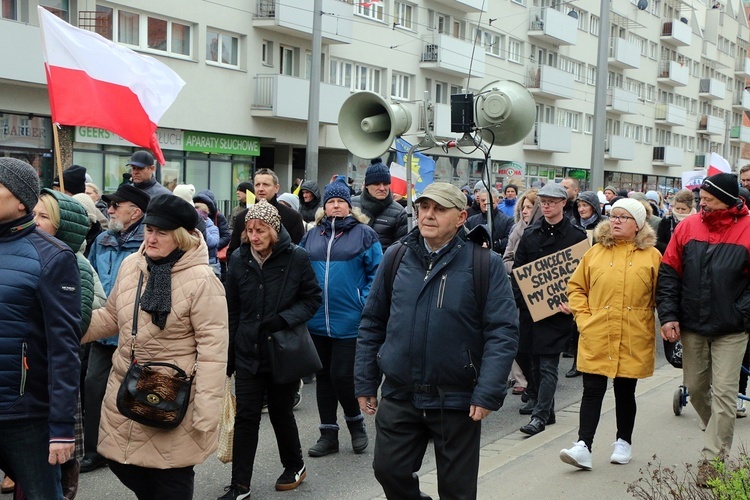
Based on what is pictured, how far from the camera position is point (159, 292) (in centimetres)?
452

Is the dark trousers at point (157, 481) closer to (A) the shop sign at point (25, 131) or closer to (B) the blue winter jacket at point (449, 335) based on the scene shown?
(B) the blue winter jacket at point (449, 335)

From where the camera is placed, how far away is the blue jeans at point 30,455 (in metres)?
3.93

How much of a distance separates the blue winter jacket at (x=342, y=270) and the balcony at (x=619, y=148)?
161ft

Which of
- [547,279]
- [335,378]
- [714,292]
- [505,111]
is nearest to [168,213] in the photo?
[335,378]

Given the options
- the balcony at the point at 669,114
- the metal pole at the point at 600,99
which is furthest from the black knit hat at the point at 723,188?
the balcony at the point at 669,114

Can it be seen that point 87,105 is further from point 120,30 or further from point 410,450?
point 120,30

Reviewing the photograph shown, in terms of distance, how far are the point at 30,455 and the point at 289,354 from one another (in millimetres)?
2161

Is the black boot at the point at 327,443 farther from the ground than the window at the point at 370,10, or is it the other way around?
the window at the point at 370,10

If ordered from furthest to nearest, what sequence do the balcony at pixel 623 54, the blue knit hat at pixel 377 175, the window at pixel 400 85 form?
the balcony at pixel 623 54 < the window at pixel 400 85 < the blue knit hat at pixel 377 175

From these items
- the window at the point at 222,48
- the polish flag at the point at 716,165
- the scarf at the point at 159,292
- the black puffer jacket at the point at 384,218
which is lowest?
the scarf at the point at 159,292

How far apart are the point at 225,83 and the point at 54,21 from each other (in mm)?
19524

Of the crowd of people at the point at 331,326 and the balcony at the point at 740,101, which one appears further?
the balcony at the point at 740,101

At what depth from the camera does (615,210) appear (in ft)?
20.9

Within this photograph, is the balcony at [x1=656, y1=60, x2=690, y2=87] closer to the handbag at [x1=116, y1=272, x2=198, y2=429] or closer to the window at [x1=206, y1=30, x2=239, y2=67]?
the window at [x1=206, y1=30, x2=239, y2=67]
